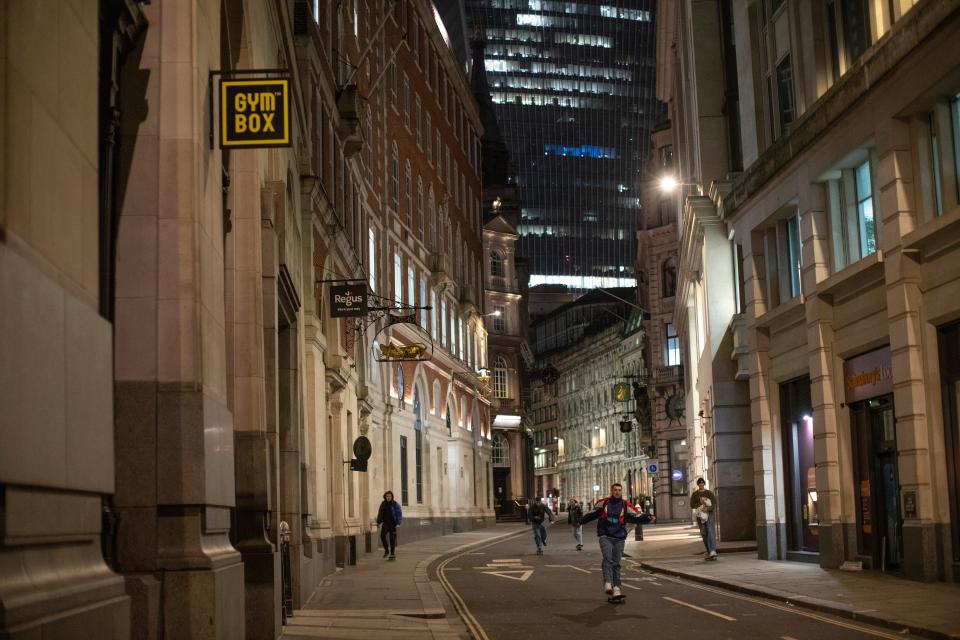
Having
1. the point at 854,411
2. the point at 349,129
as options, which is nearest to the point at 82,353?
the point at 854,411

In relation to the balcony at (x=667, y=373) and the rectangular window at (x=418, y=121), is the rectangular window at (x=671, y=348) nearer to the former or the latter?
the balcony at (x=667, y=373)

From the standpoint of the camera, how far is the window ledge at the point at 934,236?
1894 cm

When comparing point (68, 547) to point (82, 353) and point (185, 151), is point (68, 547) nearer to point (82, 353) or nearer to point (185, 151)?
point (82, 353)

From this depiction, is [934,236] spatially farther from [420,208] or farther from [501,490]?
[501,490]

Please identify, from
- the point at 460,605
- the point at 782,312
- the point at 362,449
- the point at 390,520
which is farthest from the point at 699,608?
the point at 390,520

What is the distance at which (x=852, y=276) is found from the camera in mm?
22766

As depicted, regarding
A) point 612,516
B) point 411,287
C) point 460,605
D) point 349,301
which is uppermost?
point 411,287

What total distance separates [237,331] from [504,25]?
184834mm

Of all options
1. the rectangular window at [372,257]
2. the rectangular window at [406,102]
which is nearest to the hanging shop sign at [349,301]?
the rectangular window at [372,257]

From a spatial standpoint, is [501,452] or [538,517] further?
[501,452]

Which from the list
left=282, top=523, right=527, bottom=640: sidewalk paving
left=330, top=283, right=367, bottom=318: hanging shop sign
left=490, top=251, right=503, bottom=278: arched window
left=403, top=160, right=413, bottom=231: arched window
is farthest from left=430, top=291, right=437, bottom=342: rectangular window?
left=490, top=251, right=503, bottom=278: arched window

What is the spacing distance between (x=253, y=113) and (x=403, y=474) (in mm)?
35746

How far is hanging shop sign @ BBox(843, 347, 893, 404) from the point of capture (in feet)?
72.8

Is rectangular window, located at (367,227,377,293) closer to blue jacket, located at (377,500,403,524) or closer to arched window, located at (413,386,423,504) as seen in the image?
blue jacket, located at (377,500,403,524)
